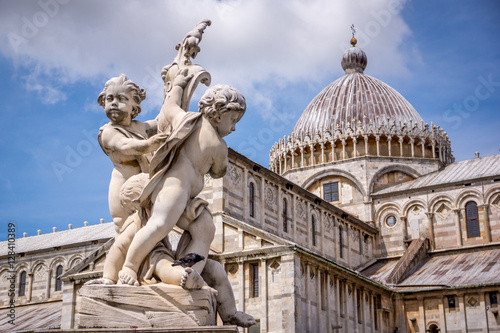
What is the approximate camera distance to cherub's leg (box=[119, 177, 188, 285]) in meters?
6.89

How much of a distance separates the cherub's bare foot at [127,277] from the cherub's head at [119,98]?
160 centimetres

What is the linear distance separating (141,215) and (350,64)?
161 ft

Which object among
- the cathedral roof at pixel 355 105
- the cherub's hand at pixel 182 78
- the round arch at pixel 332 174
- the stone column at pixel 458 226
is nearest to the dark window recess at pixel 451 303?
the stone column at pixel 458 226

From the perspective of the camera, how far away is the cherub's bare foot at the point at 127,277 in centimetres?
680

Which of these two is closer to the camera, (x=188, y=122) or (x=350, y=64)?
(x=188, y=122)

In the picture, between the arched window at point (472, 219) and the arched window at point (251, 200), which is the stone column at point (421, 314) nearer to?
the arched window at point (472, 219)

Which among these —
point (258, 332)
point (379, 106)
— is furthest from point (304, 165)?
point (258, 332)

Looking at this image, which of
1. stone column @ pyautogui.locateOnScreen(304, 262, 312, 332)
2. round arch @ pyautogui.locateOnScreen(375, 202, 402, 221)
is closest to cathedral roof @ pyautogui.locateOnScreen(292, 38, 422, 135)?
round arch @ pyautogui.locateOnScreen(375, 202, 402, 221)

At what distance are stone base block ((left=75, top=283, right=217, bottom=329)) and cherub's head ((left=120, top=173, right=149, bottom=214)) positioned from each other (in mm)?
844

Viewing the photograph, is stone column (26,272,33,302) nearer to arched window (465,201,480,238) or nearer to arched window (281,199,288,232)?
arched window (281,199,288,232)

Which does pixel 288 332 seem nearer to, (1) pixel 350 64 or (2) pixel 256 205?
(2) pixel 256 205

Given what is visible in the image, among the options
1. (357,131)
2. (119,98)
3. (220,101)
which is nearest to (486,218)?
(357,131)

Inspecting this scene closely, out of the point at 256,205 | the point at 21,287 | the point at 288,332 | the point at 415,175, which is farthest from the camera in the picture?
the point at 21,287

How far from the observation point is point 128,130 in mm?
7613
